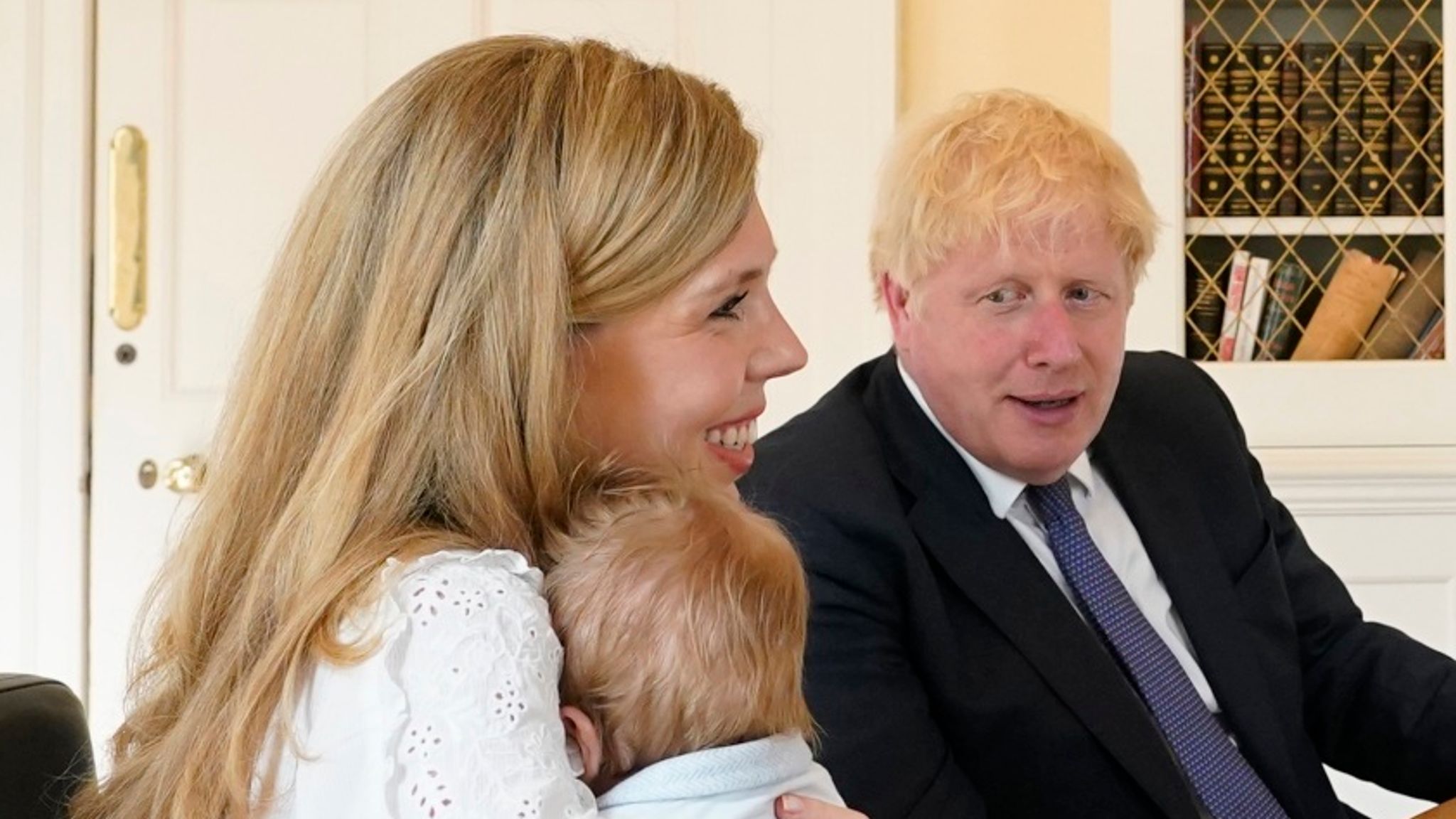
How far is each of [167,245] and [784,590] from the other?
8.59 ft

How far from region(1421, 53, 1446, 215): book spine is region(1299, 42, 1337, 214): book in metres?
0.16

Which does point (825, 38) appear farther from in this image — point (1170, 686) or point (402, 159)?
Result: point (402, 159)

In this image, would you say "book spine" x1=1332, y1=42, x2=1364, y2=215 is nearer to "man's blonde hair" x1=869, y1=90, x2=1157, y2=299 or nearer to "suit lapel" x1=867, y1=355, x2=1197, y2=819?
"man's blonde hair" x1=869, y1=90, x2=1157, y2=299

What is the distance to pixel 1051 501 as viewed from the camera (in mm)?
2061

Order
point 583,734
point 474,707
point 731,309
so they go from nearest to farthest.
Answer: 1. point 474,707
2. point 583,734
3. point 731,309

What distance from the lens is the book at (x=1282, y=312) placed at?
11.3 feet

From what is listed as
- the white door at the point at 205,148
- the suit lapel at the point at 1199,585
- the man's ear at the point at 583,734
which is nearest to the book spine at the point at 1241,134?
the white door at the point at 205,148

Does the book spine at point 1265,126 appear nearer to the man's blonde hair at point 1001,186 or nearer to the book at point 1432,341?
the book at point 1432,341

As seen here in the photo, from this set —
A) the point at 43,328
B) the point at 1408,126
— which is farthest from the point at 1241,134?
the point at 43,328

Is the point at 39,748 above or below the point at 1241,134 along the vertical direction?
below

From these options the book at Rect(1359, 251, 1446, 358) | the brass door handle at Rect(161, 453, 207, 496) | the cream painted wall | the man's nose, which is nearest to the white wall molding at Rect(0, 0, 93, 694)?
the brass door handle at Rect(161, 453, 207, 496)

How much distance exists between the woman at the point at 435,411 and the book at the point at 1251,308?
2.21 m

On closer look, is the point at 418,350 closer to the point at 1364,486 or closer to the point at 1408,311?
the point at 1364,486

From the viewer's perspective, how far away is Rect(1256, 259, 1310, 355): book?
11.3 ft
